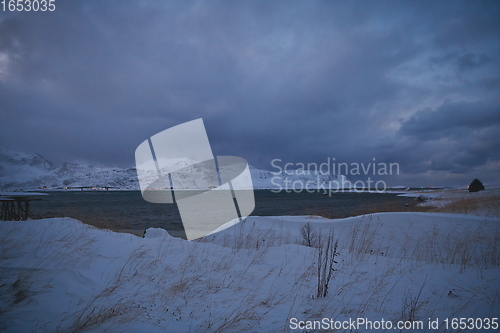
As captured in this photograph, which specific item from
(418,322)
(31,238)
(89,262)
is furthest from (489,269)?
(31,238)

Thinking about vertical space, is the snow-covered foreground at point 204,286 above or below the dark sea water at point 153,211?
above

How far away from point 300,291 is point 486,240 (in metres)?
7.86

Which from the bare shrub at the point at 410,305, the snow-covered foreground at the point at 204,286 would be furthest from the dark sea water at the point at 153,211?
the bare shrub at the point at 410,305

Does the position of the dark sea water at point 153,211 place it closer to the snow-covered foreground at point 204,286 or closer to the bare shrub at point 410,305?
the snow-covered foreground at point 204,286

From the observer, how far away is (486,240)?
26.3ft

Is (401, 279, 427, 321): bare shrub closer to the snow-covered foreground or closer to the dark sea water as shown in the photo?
the snow-covered foreground

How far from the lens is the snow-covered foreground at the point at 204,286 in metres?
3.40

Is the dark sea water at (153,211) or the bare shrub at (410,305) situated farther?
the dark sea water at (153,211)

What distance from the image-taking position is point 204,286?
4613mm

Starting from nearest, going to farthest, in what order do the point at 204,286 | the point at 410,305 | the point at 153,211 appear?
the point at 410,305
the point at 204,286
the point at 153,211

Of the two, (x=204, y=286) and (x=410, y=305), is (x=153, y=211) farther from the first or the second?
(x=410, y=305)

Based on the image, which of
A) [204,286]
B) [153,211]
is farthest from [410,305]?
[153,211]

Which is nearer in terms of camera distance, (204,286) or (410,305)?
(410,305)

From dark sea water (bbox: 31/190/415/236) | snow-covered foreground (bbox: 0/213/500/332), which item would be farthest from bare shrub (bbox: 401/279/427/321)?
dark sea water (bbox: 31/190/415/236)
